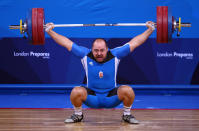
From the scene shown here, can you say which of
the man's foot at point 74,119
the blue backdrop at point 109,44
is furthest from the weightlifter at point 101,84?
the blue backdrop at point 109,44

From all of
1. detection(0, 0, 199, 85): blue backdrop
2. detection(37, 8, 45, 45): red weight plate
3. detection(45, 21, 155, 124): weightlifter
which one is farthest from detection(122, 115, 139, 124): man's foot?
detection(0, 0, 199, 85): blue backdrop

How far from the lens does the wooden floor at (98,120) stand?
3568mm

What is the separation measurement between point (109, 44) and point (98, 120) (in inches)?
88.0

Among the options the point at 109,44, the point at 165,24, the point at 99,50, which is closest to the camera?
the point at 99,50

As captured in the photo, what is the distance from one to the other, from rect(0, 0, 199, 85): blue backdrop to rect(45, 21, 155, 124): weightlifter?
207 cm

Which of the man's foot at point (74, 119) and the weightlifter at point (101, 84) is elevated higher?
the weightlifter at point (101, 84)

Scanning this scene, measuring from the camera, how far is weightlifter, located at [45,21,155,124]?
3.79m

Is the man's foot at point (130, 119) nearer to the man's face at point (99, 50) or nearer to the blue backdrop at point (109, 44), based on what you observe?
the man's face at point (99, 50)

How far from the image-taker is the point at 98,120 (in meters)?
3.93

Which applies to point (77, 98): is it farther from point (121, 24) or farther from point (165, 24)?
point (165, 24)

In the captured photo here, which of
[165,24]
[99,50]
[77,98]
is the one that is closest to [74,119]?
[77,98]

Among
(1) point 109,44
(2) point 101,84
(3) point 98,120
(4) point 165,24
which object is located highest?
(4) point 165,24

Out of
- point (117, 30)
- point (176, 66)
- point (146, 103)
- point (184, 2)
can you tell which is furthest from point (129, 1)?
point (146, 103)

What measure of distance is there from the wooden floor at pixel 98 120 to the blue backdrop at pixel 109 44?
164 centimetres
